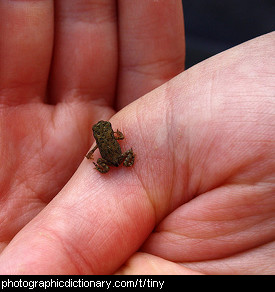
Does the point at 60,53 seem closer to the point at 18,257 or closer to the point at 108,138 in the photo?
the point at 108,138

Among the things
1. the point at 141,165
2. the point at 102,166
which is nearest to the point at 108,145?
the point at 102,166

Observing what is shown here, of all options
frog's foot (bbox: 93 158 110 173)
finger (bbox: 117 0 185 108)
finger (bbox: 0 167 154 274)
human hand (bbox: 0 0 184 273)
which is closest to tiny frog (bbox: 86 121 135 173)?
frog's foot (bbox: 93 158 110 173)

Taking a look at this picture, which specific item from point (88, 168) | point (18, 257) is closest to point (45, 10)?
point (88, 168)

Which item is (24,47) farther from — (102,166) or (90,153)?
(102,166)

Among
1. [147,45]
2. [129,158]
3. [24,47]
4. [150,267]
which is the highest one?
[24,47]

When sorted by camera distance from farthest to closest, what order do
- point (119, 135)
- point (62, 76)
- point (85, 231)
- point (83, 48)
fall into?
point (62, 76), point (83, 48), point (119, 135), point (85, 231)

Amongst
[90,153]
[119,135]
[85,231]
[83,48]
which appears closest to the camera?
[85,231]

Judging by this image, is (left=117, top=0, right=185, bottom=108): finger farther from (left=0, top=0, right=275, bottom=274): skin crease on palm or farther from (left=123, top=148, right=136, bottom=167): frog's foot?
(left=123, top=148, right=136, bottom=167): frog's foot
